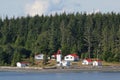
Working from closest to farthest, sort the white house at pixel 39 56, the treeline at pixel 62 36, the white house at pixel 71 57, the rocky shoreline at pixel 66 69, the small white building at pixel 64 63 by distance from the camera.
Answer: the rocky shoreline at pixel 66 69, the small white building at pixel 64 63, the white house at pixel 71 57, the treeline at pixel 62 36, the white house at pixel 39 56

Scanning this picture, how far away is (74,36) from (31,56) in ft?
44.3

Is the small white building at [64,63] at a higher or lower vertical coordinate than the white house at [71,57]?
lower

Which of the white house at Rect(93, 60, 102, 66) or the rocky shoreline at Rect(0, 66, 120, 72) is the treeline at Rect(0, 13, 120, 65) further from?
the rocky shoreline at Rect(0, 66, 120, 72)

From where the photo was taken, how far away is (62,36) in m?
148

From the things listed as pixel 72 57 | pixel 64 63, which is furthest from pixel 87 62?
pixel 72 57

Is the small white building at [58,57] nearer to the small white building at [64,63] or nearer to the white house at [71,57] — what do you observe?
the white house at [71,57]

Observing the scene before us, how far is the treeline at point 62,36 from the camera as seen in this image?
140m

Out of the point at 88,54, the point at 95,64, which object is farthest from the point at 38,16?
the point at 95,64

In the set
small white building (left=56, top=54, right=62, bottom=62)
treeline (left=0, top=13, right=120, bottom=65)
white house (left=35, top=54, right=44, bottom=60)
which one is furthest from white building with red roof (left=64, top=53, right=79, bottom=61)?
white house (left=35, top=54, right=44, bottom=60)

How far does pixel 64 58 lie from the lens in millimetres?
140875

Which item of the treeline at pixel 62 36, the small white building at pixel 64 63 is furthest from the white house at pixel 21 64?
the small white building at pixel 64 63

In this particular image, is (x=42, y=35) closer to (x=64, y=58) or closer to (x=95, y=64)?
(x=64, y=58)

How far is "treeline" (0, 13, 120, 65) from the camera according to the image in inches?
5531

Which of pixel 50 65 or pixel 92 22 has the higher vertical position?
pixel 92 22
